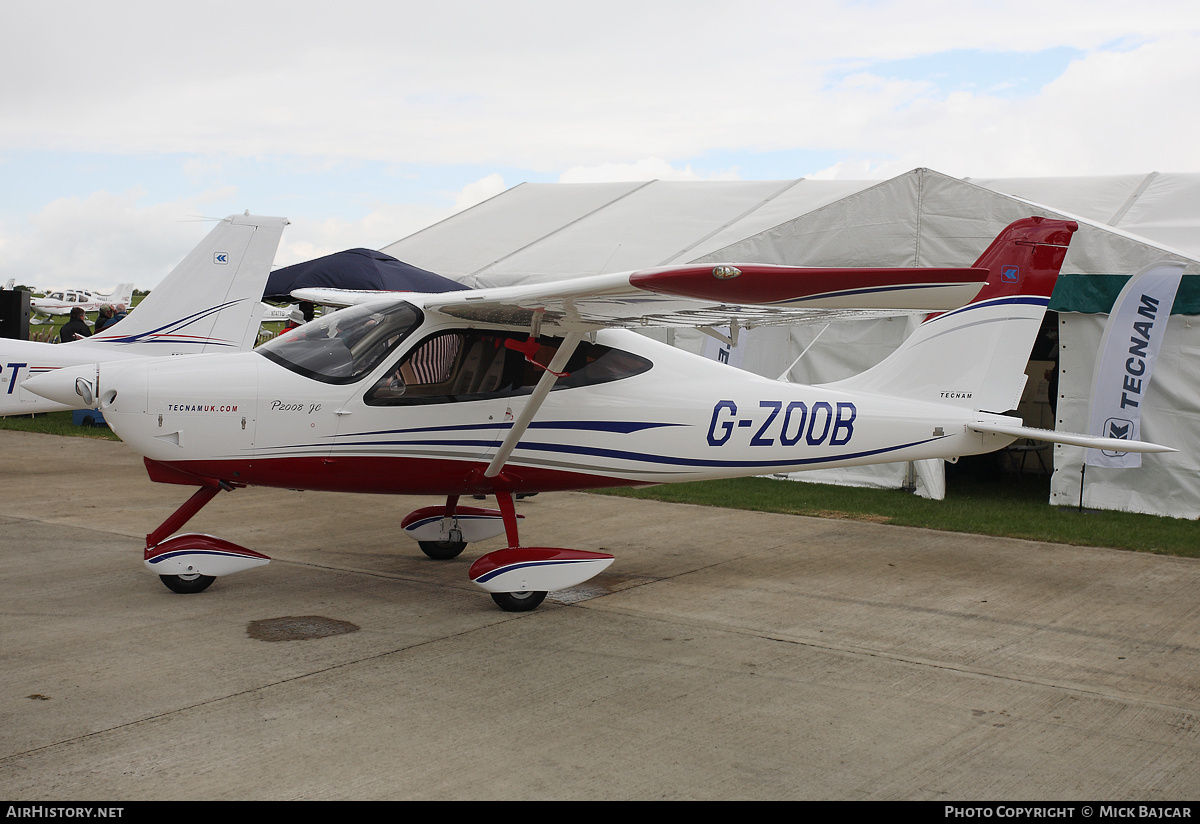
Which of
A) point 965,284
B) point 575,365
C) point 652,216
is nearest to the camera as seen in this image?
point 965,284

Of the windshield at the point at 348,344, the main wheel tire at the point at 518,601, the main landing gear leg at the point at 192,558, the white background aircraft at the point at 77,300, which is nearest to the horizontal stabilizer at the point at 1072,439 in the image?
the main wheel tire at the point at 518,601

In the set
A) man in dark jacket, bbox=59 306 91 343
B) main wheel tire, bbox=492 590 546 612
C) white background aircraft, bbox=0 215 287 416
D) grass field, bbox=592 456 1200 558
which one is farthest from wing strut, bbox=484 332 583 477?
man in dark jacket, bbox=59 306 91 343

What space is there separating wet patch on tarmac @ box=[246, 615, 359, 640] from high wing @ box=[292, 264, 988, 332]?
2013mm

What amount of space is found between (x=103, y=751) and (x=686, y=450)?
158 inches

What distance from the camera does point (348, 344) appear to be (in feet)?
19.8

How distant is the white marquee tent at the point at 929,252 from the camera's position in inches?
379

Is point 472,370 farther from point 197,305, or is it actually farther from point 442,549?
point 197,305

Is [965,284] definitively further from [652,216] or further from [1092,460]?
[652,216]

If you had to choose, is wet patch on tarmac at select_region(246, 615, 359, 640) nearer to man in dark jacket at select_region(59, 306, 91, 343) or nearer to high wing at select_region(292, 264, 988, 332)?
high wing at select_region(292, 264, 988, 332)

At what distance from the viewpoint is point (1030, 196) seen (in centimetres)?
1298

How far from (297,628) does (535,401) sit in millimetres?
1930

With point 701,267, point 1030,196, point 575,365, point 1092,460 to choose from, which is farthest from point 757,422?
point 1030,196

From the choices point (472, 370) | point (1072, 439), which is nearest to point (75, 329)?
point (472, 370)

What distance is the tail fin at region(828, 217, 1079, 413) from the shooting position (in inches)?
278
